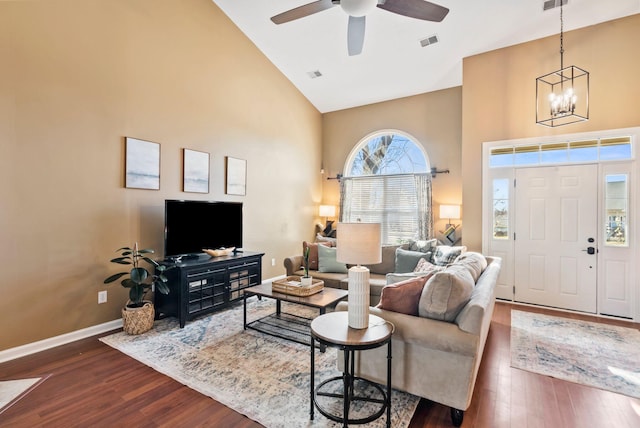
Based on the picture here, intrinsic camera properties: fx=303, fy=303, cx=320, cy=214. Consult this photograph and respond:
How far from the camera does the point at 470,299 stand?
7.06ft

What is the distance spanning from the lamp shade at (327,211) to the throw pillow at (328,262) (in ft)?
6.99

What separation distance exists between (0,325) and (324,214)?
5.29 m

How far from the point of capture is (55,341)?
3107 millimetres

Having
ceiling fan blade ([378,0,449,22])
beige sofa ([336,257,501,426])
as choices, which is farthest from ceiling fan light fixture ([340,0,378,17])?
beige sofa ([336,257,501,426])

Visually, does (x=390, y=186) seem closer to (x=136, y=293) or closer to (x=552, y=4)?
(x=552, y=4)

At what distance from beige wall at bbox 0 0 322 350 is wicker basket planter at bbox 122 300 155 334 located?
0.34 metres

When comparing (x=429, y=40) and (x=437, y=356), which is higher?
(x=429, y=40)

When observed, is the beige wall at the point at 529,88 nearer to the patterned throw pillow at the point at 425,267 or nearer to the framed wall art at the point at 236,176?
the patterned throw pillow at the point at 425,267

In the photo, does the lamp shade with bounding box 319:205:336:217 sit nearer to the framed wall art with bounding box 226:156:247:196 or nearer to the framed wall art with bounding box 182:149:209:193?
the framed wall art with bounding box 226:156:247:196

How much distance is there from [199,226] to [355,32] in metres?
3.14

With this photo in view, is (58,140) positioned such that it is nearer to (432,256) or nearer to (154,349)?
(154,349)

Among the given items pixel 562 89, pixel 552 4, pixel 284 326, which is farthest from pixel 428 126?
pixel 284 326

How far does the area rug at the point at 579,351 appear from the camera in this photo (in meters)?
2.66

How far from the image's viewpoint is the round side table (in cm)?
186
